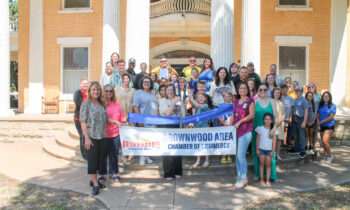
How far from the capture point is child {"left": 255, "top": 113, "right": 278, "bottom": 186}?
4949 mm

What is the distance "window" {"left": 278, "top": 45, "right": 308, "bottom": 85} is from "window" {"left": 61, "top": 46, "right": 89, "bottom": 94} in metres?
9.72

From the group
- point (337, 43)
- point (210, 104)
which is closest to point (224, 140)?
point (210, 104)

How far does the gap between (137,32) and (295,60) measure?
28.1 feet

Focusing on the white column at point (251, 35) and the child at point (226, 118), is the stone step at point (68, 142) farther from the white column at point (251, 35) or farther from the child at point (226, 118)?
the white column at point (251, 35)

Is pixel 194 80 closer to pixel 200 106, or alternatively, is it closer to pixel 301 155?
pixel 200 106

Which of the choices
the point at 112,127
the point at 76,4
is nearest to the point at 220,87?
the point at 112,127

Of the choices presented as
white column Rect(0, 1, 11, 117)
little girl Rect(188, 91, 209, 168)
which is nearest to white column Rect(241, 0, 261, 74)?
little girl Rect(188, 91, 209, 168)

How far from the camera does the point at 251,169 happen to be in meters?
5.77

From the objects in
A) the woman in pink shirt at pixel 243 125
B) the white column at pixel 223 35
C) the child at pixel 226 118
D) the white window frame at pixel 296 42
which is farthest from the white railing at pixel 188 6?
the woman in pink shirt at pixel 243 125

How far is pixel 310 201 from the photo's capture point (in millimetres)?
4324

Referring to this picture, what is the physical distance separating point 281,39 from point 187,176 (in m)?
10.1

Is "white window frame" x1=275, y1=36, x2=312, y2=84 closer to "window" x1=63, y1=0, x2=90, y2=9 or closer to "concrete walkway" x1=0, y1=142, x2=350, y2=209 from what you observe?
"concrete walkway" x1=0, y1=142, x2=350, y2=209

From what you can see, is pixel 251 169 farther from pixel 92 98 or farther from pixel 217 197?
pixel 92 98

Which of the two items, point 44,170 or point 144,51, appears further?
point 144,51
